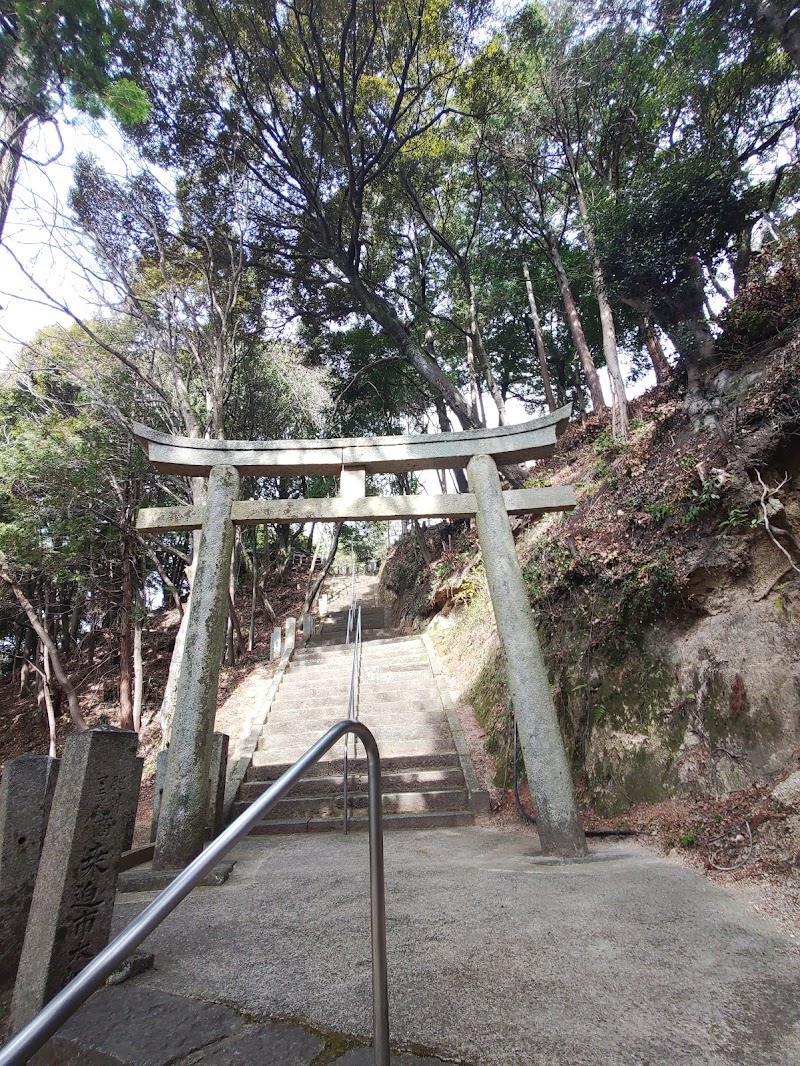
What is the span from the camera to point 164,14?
308 inches

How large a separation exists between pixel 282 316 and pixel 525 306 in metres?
7.72

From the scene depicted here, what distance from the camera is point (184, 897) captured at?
0.93 m

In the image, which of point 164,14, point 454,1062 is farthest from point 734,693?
point 164,14

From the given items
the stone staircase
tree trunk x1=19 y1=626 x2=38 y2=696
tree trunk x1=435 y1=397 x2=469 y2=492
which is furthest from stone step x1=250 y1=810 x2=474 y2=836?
tree trunk x1=19 y1=626 x2=38 y2=696

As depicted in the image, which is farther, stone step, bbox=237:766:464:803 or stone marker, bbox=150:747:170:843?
stone step, bbox=237:766:464:803

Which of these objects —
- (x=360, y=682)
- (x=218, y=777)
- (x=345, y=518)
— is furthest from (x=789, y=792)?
(x=360, y=682)

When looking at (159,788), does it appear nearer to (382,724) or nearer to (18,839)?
(18,839)

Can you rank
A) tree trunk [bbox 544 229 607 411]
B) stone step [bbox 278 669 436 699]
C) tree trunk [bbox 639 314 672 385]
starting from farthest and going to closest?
tree trunk [bbox 544 229 607 411] < tree trunk [bbox 639 314 672 385] < stone step [bbox 278 669 436 699]

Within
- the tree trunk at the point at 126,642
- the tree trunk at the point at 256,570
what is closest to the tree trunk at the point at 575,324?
the tree trunk at the point at 256,570

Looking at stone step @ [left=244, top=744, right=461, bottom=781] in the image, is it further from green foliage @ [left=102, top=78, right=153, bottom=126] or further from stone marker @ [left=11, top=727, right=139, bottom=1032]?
green foliage @ [left=102, top=78, right=153, bottom=126]

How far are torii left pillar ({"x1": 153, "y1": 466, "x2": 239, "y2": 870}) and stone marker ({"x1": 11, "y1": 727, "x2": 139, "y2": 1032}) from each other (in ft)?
6.37

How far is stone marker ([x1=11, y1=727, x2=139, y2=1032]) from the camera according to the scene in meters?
1.72

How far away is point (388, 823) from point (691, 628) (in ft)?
11.3

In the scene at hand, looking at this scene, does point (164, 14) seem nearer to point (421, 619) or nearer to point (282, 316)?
point (282, 316)
